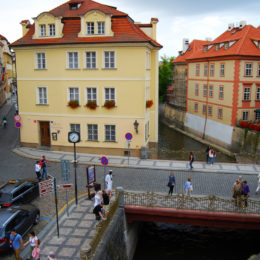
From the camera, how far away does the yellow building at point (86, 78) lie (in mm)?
24484

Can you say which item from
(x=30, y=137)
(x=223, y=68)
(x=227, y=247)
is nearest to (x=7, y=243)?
(x=227, y=247)

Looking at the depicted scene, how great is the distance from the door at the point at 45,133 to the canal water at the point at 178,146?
9.78m

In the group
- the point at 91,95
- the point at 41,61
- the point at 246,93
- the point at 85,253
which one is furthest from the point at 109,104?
the point at 246,93

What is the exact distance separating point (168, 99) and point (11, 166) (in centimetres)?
4929

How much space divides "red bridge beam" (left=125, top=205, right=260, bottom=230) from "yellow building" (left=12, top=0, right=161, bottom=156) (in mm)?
10201

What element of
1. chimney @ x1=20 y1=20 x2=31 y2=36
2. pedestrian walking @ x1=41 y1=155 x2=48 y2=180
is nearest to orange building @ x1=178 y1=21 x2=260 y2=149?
chimney @ x1=20 y1=20 x2=31 y2=36

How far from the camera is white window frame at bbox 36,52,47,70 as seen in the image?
26.1m

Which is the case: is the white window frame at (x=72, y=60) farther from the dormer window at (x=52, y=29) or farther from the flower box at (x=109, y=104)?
the flower box at (x=109, y=104)

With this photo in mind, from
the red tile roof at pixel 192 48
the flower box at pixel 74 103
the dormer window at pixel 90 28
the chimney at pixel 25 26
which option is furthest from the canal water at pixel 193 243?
the red tile roof at pixel 192 48

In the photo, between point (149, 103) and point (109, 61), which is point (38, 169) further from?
point (149, 103)

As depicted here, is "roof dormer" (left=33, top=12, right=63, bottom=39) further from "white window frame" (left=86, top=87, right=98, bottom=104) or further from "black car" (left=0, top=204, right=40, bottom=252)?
"black car" (left=0, top=204, right=40, bottom=252)

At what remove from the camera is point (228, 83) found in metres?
37.9

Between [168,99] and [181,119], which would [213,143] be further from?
[168,99]

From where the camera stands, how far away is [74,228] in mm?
13922
